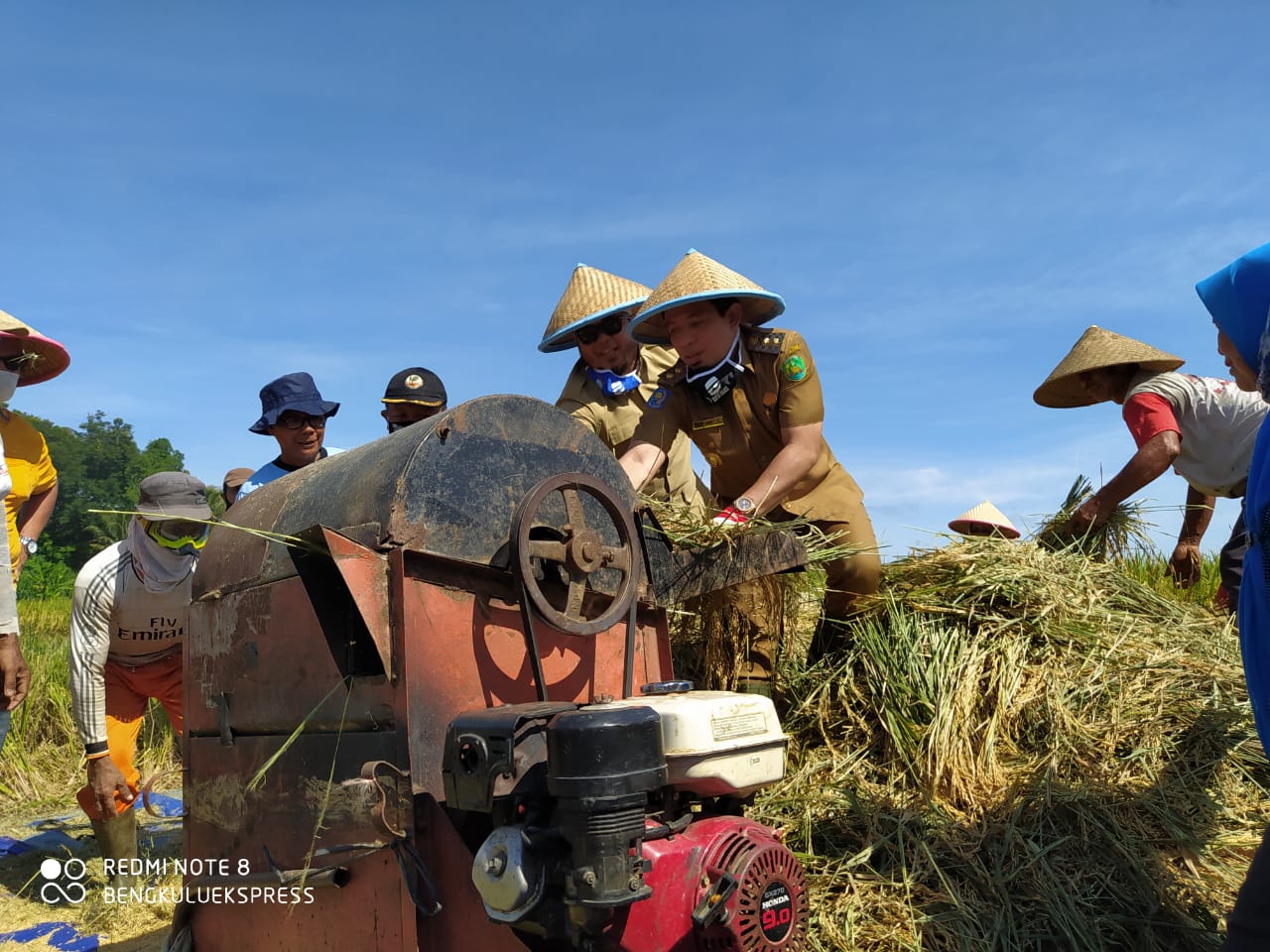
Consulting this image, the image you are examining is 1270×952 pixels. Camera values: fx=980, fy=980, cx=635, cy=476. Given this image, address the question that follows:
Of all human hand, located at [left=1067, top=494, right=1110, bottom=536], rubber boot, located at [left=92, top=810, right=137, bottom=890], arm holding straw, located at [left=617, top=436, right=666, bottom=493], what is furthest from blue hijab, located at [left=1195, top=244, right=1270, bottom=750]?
rubber boot, located at [left=92, top=810, right=137, bottom=890]

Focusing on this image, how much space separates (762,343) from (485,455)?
1509 millimetres

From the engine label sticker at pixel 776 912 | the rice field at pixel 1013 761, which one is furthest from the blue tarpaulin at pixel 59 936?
the engine label sticker at pixel 776 912

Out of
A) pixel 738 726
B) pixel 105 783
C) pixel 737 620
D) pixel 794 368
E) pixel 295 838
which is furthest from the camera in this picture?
pixel 105 783

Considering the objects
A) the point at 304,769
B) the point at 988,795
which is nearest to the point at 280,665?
the point at 304,769

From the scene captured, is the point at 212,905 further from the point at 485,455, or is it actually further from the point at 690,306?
the point at 690,306

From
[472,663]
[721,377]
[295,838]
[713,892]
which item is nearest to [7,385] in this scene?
[295,838]

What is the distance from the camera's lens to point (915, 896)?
2.88m

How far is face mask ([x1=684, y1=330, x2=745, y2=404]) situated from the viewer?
3.88 metres

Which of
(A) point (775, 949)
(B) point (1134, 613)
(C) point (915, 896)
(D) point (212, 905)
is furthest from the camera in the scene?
(B) point (1134, 613)

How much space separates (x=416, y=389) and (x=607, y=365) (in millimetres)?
1214

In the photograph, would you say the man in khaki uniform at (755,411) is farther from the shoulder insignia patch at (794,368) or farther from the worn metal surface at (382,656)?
the worn metal surface at (382,656)

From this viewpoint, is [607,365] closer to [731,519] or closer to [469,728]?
[731,519]

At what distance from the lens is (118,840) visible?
4.95 metres

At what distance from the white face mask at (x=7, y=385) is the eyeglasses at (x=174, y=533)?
1068 millimetres
